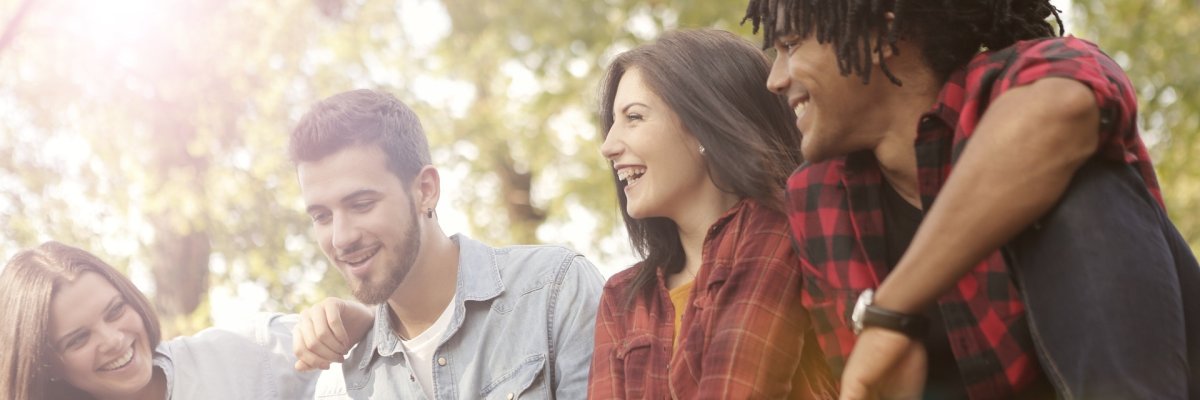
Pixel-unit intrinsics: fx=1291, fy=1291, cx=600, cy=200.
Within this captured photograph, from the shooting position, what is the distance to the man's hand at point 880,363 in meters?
2.11

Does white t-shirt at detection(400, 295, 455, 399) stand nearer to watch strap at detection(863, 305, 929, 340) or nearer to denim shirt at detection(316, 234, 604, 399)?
denim shirt at detection(316, 234, 604, 399)

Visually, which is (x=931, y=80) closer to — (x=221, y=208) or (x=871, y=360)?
(x=871, y=360)

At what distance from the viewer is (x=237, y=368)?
4.38 meters

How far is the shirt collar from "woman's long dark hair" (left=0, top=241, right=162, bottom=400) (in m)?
0.98

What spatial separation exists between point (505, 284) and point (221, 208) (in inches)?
254

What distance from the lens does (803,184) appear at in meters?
2.53

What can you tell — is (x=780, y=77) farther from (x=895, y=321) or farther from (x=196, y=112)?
(x=196, y=112)

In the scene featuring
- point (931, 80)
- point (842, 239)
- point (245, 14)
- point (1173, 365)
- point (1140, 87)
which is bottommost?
point (1140, 87)

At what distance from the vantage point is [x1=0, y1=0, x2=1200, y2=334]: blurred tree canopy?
9.18m

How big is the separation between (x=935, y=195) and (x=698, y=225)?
2.87 ft

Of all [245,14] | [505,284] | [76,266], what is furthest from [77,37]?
[505,284]

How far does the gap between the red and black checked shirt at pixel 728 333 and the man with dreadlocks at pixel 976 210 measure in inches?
5.7

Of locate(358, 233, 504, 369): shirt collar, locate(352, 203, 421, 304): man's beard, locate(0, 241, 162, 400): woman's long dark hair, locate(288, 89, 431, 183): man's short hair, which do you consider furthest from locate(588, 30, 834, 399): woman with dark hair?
locate(0, 241, 162, 400): woman's long dark hair

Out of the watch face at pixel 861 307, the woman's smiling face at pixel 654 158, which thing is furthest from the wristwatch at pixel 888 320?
the woman's smiling face at pixel 654 158
